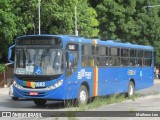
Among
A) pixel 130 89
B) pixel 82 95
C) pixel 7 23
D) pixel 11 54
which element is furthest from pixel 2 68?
pixel 82 95

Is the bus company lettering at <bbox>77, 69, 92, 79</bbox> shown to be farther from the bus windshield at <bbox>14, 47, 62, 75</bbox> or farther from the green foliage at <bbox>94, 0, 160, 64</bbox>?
the green foliage at <bbox>94, 0, 160, 64</bbox>

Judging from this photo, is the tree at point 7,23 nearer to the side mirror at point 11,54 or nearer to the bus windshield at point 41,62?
the side mirror at point 11,54

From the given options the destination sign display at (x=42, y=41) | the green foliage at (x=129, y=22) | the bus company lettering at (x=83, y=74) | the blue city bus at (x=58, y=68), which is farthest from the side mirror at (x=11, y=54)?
the green foliage at (x=129, y=22)

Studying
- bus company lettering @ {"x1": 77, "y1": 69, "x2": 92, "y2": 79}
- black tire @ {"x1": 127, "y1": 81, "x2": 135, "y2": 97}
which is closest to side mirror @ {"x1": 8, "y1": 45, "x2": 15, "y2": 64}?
bus company lettering @ {"x1": 77, "y1": 69, "x2": 92, "y2": 79}

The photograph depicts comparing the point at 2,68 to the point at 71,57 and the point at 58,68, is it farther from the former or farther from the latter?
the point at 58,68

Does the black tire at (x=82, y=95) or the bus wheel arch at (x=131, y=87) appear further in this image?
the bus wheel arch at (x=131, y=87)

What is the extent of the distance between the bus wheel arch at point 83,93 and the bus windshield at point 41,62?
1.56 meters

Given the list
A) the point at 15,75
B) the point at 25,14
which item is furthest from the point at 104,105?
the point at 25,14

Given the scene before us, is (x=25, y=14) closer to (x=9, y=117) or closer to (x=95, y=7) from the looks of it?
(x=95, y=7)

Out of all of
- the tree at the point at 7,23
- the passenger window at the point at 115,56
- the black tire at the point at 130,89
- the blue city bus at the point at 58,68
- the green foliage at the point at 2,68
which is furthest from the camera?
the green foliage at the point at 2,68

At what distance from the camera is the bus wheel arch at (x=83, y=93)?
61.1 ft

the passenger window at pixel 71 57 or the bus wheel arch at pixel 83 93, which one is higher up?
the passenger window at pixel 71 57

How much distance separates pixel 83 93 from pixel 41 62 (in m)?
2.40

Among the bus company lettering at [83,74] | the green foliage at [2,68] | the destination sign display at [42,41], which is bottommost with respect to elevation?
the green foliage at [2,68]
